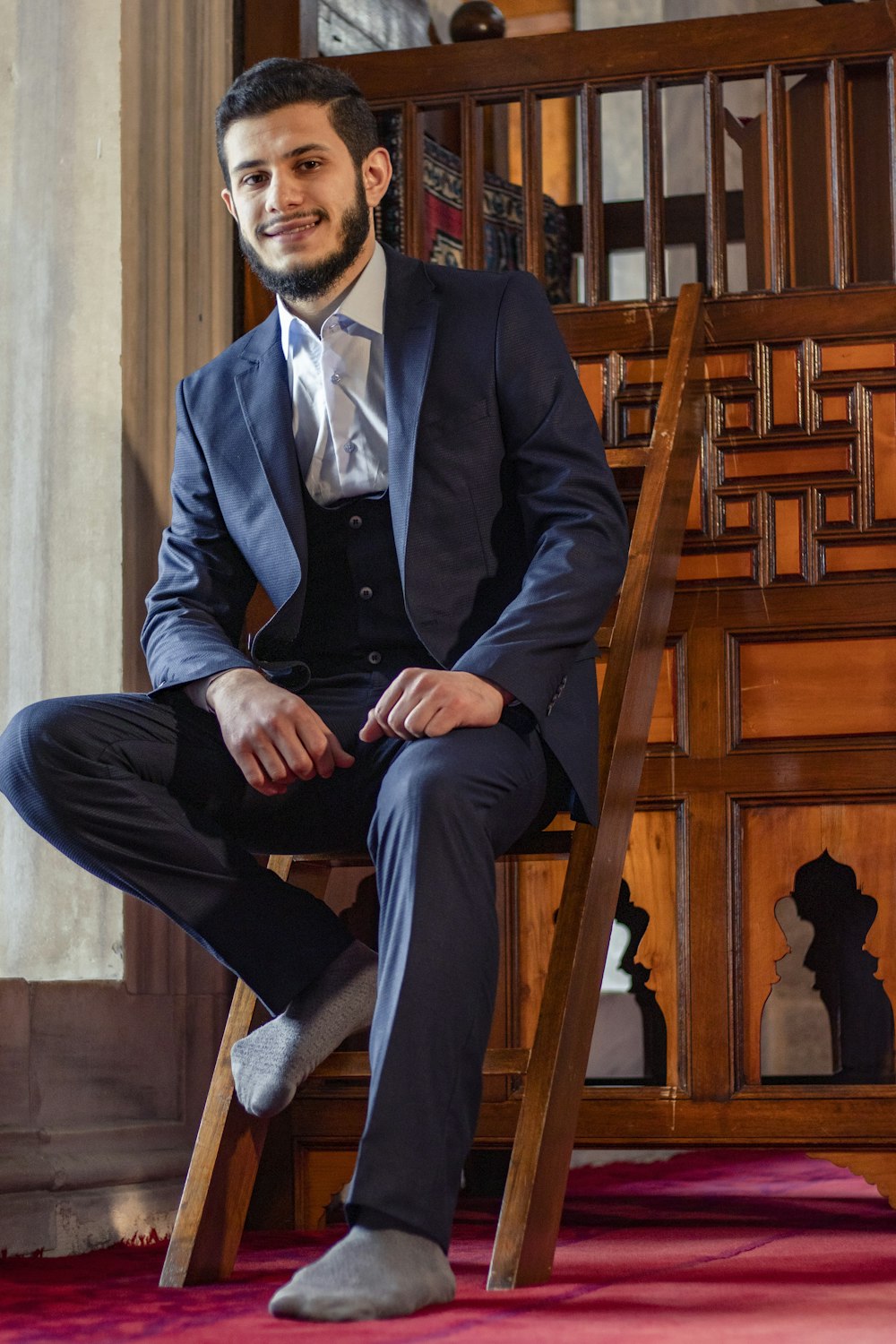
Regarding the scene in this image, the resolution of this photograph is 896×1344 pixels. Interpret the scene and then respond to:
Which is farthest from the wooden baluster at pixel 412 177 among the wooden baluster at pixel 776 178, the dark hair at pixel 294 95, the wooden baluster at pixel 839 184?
the dark hair at pixel 294 95

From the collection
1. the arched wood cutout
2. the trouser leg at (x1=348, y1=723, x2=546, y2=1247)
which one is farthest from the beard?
the arched wood cutout

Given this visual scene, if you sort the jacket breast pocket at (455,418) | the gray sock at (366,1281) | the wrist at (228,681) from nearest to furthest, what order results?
the gray sock at (366,1281) < the wrist at (228,681) < the jacket breast pocket at (455,418)

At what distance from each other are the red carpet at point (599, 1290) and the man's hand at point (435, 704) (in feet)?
1.94

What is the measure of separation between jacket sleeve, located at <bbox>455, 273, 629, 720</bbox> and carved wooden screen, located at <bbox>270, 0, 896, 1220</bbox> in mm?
877

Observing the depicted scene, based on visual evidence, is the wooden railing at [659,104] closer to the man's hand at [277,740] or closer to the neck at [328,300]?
the neck at [328,300]

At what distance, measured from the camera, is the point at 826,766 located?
301cm

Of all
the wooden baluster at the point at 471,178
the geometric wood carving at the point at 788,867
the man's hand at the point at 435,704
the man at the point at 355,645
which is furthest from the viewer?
the wooden baluster at the point at 471,178

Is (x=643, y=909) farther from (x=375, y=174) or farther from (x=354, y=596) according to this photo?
(x=375, y=174)

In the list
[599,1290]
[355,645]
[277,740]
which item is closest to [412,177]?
[355,645]

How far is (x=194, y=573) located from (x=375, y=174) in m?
0.61

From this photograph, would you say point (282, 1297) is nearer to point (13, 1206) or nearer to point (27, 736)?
point (27, 736)

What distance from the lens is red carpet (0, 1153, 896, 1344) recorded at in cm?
163

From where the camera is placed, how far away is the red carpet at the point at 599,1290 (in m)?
1.63

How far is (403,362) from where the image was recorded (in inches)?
91.7
